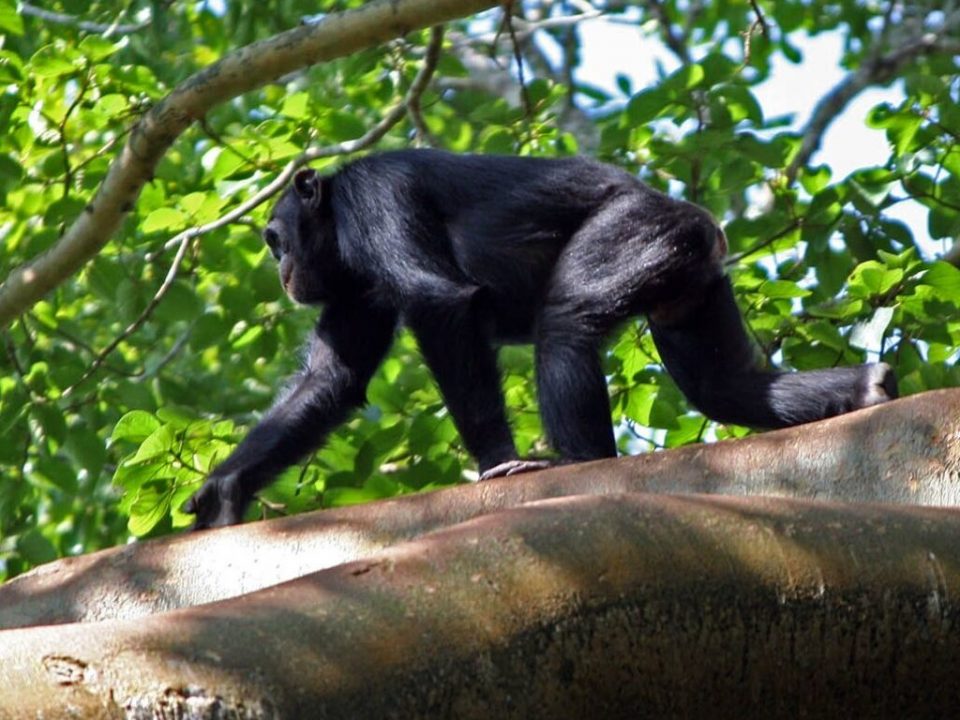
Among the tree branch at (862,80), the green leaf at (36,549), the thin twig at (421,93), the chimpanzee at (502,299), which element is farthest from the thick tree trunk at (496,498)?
the tree branch at (862,80)

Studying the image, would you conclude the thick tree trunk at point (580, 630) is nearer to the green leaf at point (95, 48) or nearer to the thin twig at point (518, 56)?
the thin twig at point (518, 56)

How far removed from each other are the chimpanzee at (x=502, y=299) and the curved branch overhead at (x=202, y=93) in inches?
37.9

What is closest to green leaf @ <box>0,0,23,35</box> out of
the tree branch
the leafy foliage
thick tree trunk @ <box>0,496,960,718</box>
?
the leafy foliage

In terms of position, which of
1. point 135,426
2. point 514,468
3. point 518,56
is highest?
point 518,56

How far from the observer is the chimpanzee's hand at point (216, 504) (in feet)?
19.8

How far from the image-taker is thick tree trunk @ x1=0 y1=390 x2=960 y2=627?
12.9 ft

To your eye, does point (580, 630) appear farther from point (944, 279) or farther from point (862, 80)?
point (862, 80)

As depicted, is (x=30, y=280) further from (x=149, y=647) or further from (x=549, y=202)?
(x=149, y=647)

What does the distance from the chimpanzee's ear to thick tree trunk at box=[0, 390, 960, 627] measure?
2.94 metres

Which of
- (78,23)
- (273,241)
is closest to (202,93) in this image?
(273,241)

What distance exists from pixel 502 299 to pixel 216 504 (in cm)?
155

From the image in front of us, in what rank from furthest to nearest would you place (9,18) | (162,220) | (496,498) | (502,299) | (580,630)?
(162,220) → (9,18) → (502,299) → (496,498) → (580,630)

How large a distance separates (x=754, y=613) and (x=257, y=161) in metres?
4.89

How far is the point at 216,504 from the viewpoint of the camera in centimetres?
A: 609
